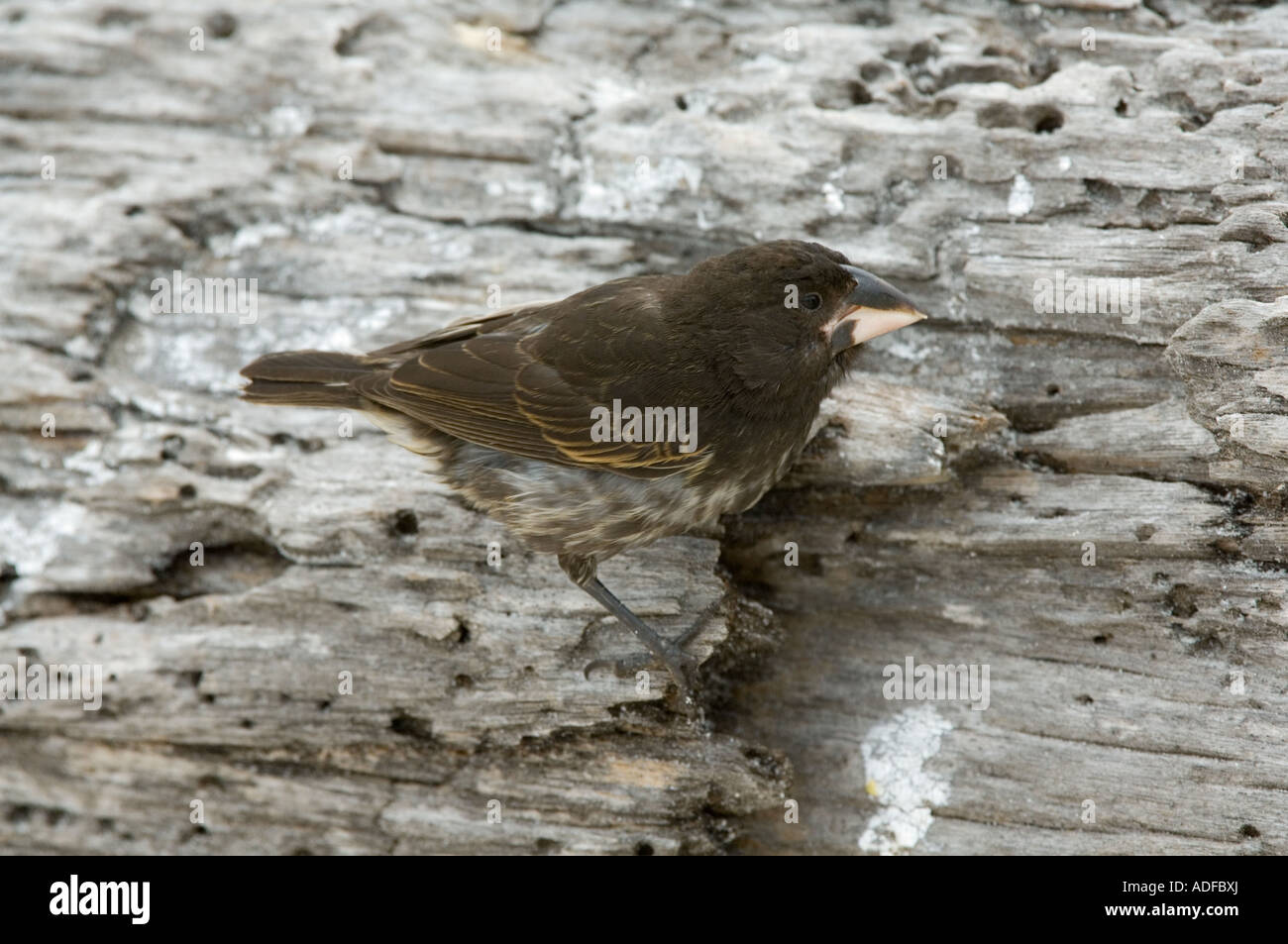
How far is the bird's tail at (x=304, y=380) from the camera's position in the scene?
14.6ft

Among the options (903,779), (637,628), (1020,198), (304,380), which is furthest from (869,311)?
(304,380)

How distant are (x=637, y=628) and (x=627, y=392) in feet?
3.09

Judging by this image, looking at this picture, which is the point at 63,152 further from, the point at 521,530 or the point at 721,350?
the point at 721,350

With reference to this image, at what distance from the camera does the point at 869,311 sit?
4.12 metres

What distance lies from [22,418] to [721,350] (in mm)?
3287

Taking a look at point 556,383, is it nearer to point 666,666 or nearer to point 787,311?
point 787,311

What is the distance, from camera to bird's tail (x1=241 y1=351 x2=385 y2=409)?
4.45 m

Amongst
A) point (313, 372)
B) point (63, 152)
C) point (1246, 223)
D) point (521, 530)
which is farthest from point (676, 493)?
point (63, 152)

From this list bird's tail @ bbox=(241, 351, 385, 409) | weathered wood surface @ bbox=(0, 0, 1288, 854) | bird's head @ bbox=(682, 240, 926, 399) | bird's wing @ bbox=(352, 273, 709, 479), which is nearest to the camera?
bird's head @ bbox=(682, 240, 926, 399)

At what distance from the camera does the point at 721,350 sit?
13.5ft

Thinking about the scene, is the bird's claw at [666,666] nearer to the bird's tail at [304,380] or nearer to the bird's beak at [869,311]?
the bird's beak at [869,311]

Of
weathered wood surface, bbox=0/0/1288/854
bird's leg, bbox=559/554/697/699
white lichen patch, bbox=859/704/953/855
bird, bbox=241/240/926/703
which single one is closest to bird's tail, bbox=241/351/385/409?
bird, bbox=241/240/926/703

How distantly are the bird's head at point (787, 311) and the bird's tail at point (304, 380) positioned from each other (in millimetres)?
1468

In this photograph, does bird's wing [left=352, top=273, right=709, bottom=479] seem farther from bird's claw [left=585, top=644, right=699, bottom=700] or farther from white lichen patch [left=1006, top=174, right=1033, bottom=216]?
white lichen patch [left=1006, top=174, right=1033, bottom=216]
